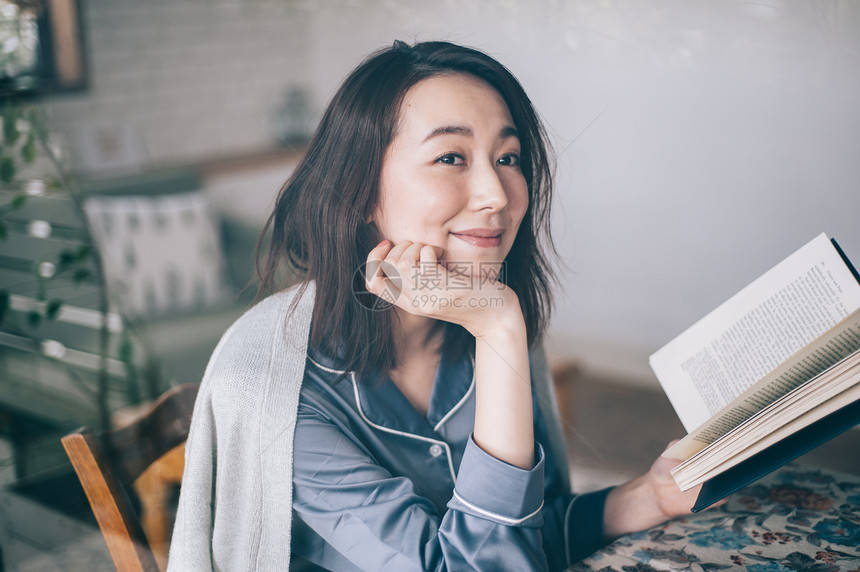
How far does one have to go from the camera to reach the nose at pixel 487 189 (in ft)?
1.44

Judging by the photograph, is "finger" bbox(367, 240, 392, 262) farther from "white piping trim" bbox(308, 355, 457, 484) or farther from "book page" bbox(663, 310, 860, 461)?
"book page" bbox(663, 310, 860, 461)

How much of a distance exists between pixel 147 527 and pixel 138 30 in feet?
1.24

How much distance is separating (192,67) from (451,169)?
234 millimetres

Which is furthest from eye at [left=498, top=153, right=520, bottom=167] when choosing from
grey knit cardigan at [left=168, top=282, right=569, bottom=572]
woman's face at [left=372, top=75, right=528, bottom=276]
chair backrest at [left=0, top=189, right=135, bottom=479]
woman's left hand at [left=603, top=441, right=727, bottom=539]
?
chair backrest at [left=0, top=189, right=135, bottom=479]

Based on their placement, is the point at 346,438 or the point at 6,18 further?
the point at 6,18

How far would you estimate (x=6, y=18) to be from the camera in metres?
0.61

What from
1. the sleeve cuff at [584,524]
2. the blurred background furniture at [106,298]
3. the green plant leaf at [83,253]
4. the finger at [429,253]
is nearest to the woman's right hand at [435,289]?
the finger at [429,253]

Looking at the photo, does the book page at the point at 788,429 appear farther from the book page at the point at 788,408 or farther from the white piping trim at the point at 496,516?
the white piping trim at the point at 496,516

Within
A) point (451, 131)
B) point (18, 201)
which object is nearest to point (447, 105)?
point (451, 131)

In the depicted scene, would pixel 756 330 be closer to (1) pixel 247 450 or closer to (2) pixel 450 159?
(2) pixel 450 159

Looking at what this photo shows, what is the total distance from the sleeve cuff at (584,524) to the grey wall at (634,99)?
17 centimetres

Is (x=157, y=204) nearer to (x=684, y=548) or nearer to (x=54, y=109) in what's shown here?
(x=54, y=109)

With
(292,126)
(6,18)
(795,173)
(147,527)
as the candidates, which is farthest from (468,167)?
(6,18)

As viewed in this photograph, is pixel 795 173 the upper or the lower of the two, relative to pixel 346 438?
upper
